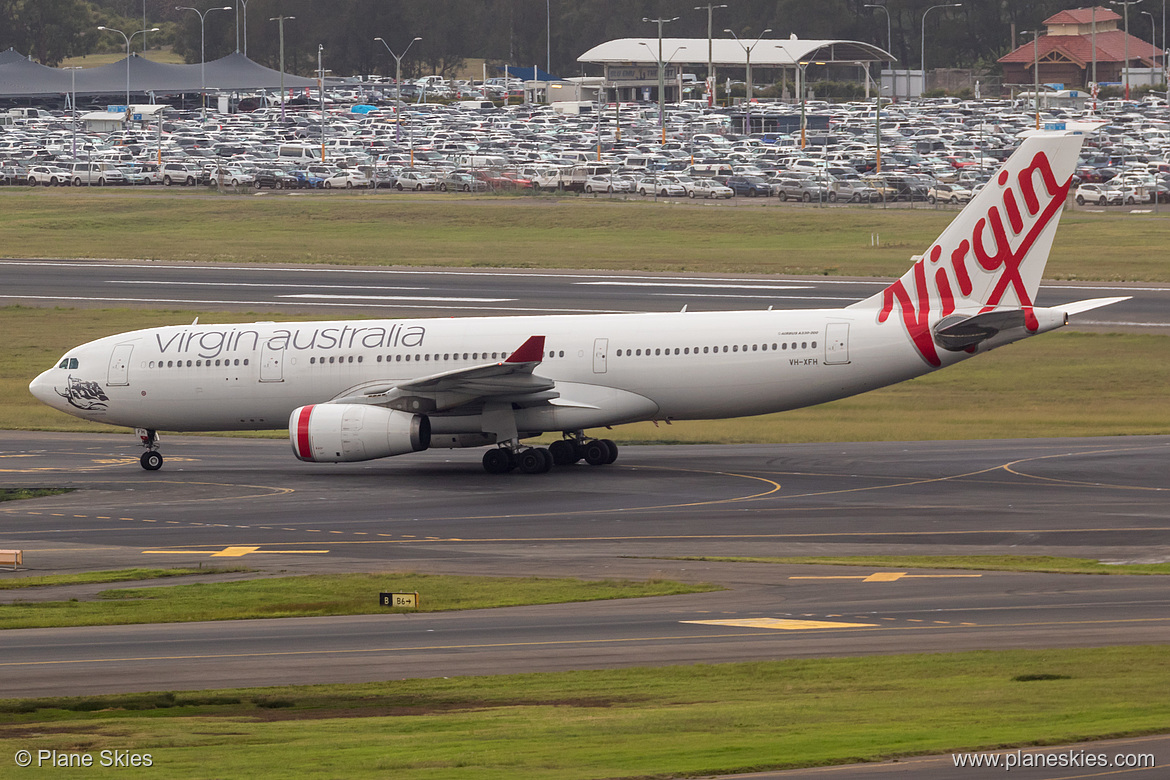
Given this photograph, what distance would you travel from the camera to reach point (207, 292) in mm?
79562

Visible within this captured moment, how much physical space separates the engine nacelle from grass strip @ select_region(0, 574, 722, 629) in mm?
11347

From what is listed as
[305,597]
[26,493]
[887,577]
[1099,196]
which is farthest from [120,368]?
[1099,196]

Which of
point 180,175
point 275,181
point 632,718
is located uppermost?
point 180,175

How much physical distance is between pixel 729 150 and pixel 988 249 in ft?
388

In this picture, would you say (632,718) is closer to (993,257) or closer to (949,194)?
(993,257)

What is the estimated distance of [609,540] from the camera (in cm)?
3309

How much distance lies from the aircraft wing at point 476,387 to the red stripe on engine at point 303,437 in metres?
1.96

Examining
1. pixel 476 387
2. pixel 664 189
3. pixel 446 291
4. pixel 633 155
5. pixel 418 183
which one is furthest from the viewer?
pixel 633 155

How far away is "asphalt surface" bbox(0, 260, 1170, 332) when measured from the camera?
Result: 70.8 metres

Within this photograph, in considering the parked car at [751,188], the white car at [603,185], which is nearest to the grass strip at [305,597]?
the parked car at [751,188]

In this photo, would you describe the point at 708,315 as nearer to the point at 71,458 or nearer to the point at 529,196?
the point at 71,458

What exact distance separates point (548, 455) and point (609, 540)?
9.47m

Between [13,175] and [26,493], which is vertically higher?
[13,175]

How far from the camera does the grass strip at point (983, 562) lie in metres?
28.2
